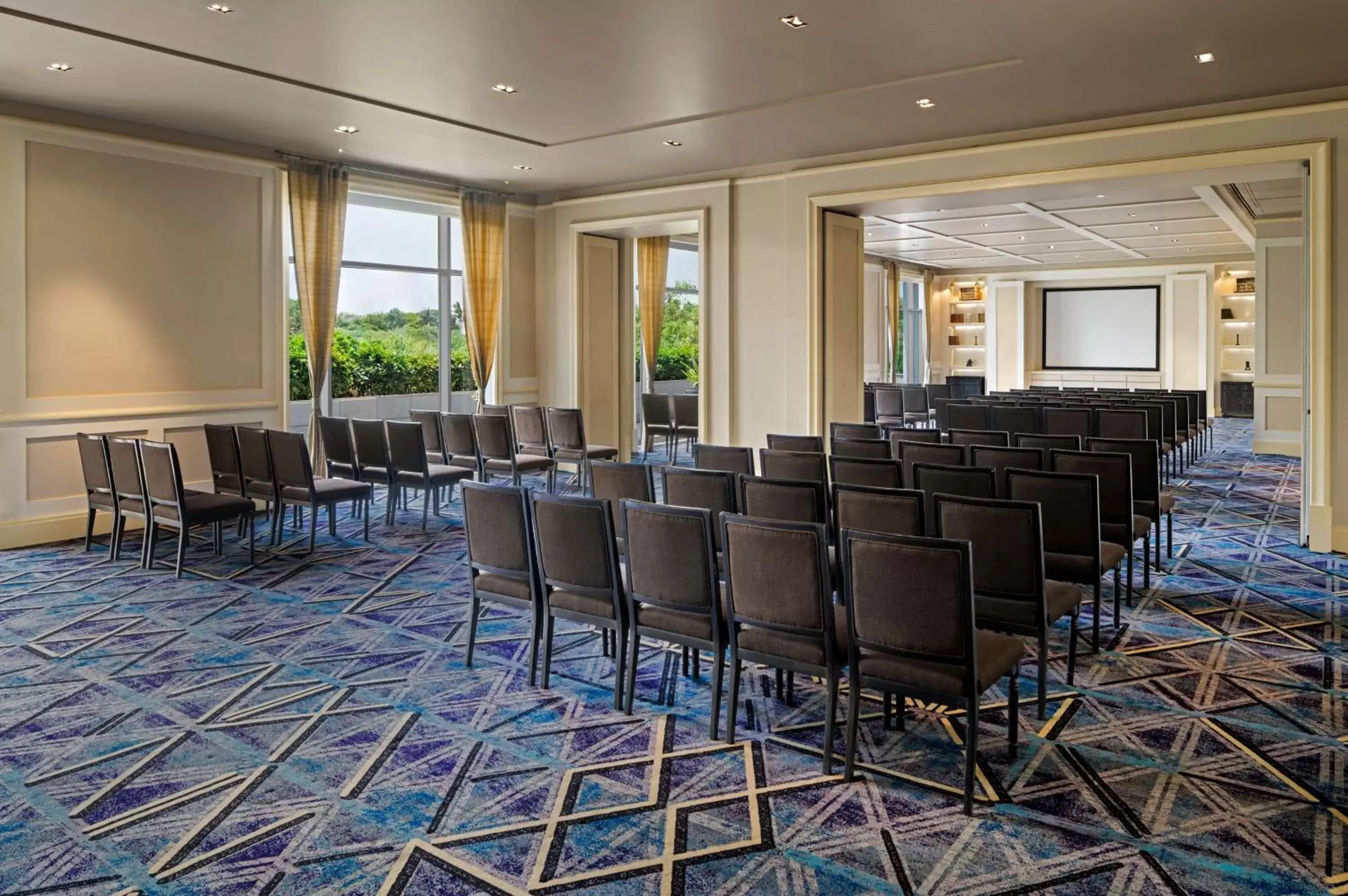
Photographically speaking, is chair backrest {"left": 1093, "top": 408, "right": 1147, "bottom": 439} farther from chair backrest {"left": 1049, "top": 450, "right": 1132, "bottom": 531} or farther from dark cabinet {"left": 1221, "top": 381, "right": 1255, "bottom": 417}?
dark cabinet {"left": 1221, "top": 381, "right": 1255, "bottom": 417}

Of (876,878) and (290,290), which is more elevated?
(290,290)

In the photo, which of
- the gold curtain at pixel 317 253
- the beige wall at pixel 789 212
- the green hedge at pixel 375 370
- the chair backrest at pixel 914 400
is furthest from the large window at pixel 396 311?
the chair backrest at pixel 914 400

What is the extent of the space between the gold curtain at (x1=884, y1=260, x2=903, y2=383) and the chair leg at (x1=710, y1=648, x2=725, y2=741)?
1608cm

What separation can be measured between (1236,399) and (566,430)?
15.7 meters

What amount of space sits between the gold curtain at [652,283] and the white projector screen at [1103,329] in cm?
1120

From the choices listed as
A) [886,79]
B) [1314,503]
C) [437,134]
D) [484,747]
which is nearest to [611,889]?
[484,747]

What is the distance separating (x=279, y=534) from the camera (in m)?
7.09

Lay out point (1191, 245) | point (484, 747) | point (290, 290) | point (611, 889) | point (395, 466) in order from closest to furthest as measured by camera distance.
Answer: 1. point (611, 889)
2. point (484, 747)
3. point (395, 466)
4. point (290, 290)
5. point (1191, 245)

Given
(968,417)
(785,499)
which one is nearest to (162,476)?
(785,499)

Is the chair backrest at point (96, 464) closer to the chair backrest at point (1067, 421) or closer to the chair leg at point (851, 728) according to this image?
the chair leg at point (851, 728)

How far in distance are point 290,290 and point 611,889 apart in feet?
25.5

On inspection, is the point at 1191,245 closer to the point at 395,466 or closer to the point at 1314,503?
the point at 1314,503

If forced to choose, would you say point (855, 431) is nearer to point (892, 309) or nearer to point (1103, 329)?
point (892, 309)

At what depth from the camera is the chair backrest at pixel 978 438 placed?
22.4 feet
